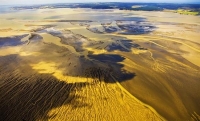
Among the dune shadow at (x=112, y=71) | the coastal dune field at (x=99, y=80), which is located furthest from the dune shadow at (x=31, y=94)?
the dune shadow at (x=112, y=71)

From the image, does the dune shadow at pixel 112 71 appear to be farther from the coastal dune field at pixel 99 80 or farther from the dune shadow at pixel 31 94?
the dune shadow at pixel 31 94

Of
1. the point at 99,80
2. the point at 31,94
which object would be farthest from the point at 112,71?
the point at 31,94

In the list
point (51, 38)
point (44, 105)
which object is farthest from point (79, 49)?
point (44, 105)

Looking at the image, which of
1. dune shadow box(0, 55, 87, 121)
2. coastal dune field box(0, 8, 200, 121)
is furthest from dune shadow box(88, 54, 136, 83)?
dune shadow box(0, 55, 87, 121)

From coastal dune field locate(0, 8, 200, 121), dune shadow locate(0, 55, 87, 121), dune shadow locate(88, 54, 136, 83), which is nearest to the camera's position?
dune shadow locate(0, 55, 87, 121)

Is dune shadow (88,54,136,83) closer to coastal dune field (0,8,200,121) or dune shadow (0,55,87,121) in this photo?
coastal dune field (0,8,200,121)

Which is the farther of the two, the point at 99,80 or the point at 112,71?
the point at 112,71

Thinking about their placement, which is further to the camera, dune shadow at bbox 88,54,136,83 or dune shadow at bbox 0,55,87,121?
dune shadow at bbox 88,54,136,83

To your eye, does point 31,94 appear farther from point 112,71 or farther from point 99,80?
point 112,71
